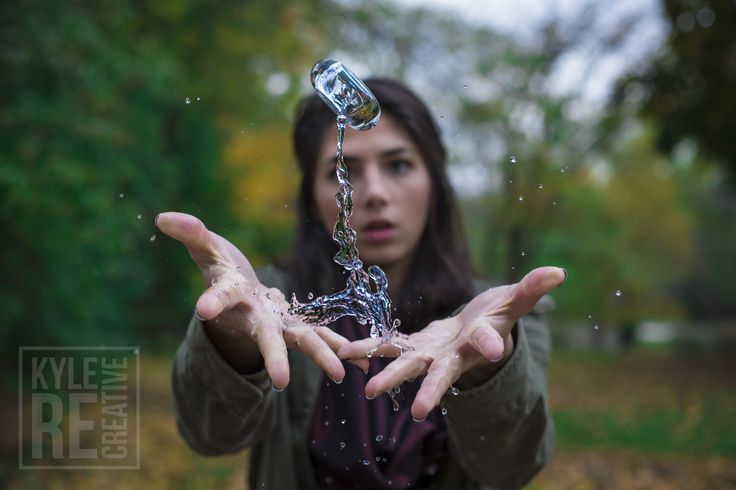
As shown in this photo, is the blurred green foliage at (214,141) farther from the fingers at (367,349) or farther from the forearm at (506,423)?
the fingers at (367,349)

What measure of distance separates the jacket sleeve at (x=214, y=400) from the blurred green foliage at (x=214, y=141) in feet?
1.17

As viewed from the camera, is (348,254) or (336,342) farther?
(348,254)

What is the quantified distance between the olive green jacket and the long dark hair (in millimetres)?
147

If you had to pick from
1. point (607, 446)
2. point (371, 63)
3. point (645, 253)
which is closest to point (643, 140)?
point (645, 253)

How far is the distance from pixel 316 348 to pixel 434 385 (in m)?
0.23

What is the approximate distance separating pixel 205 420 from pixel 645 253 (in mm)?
24958

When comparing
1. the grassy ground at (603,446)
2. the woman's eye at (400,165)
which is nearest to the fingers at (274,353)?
the woman's eye at (400,165)

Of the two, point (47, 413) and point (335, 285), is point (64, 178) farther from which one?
point (335, 285)

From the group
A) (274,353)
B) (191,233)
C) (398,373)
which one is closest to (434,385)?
(398,373)

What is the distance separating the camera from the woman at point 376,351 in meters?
1.29

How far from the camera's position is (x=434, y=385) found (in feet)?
3.95

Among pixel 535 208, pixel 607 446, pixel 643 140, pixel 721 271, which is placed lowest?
pixel 607 446

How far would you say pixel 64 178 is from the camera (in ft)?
14.8

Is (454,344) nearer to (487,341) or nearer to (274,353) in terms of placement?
(487,341)
